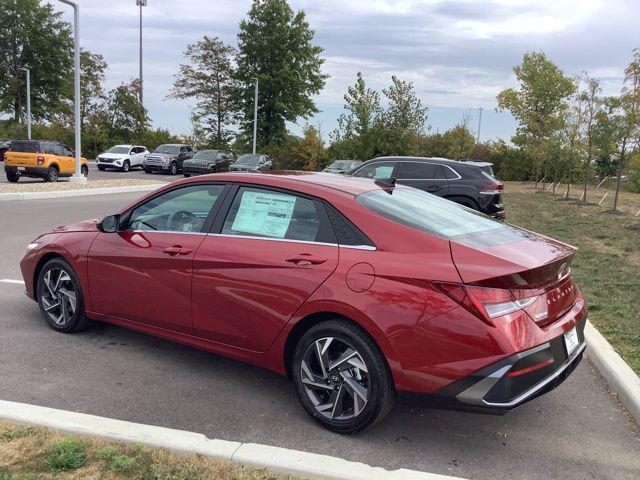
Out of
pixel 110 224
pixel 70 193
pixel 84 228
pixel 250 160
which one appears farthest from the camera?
pixel 250 160

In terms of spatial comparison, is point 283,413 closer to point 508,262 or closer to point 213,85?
point 508,262

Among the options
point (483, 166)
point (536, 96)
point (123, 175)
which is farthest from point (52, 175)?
point (536, 96)

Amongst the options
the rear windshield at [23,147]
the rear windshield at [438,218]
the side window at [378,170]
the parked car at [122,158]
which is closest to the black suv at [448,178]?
the side window at [378,170]

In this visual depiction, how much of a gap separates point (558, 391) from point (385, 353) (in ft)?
6.13

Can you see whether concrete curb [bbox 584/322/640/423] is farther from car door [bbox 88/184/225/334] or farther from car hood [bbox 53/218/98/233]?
car hood [bbox 53/218/98/233]

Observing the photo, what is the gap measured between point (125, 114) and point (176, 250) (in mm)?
46474

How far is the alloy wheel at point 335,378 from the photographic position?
3328mm

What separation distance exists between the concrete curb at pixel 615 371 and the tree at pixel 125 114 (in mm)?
46717

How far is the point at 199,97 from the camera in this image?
51625 mm

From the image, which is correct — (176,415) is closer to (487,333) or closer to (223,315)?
(223,315)

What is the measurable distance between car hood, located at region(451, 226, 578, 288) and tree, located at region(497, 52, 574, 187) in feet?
107

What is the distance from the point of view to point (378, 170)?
1340 cm

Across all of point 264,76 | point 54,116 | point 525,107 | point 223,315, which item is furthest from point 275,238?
point 54,116

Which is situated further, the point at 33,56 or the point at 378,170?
the point at 33,56
